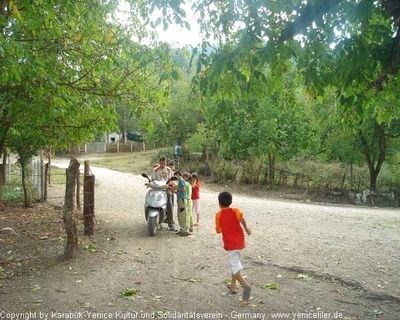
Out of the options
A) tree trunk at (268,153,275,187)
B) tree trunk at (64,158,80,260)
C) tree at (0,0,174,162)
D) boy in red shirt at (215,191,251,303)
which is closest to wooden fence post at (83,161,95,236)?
tree at (0,0,174,162)

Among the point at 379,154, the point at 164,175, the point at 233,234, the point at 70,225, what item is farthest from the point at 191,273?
the point at 379,154

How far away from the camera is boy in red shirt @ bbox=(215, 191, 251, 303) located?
203 inches

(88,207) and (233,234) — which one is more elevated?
(233,234)

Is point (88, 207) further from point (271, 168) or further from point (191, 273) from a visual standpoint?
point (271, 168)

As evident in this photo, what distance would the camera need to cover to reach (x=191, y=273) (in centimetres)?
639

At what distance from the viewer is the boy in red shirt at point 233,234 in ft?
16.9

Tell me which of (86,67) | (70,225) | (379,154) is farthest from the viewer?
(379,154)

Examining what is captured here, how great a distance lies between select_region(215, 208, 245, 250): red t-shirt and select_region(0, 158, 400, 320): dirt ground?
0.75 metres

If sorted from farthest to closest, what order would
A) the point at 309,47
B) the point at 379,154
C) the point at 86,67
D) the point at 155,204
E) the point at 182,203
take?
the point at 379,154 → the point at 182,203 → the point at 155,204 → the point at 86,67 → the point at 309,47

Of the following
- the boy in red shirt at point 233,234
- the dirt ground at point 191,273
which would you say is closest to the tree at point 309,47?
the boy in red shirt at point 233,234

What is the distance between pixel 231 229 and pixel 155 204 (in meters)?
3.93

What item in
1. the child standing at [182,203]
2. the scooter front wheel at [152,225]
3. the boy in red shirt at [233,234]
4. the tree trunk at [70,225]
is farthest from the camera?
the child standing at [182,203]

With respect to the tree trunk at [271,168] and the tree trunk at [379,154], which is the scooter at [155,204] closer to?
the tree trunk at [271,168]

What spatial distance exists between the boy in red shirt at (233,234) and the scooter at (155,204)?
12.5 feet
